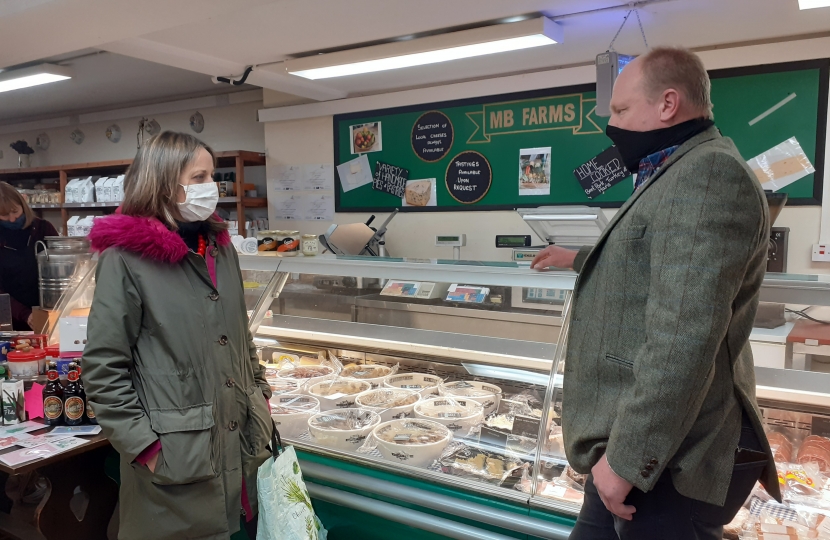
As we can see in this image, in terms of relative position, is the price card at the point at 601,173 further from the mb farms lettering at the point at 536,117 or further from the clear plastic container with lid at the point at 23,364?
the clear plastic container with lid at the point at 23,364

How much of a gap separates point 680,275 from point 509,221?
13.5 ft

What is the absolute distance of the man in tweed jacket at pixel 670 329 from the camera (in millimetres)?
1184

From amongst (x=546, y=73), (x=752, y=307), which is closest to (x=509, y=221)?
(x=546, y=73)

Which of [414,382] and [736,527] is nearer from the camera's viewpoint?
[736,527]

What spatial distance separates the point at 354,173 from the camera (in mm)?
5980

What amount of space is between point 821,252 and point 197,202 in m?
4.15

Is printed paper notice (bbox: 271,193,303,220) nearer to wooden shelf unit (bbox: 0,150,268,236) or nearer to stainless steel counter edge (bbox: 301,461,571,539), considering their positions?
wooden shelf unit (bbox: 0,150,268,236)

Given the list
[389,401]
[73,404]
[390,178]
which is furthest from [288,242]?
[390,178]

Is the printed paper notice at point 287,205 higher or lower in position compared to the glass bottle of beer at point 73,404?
higher

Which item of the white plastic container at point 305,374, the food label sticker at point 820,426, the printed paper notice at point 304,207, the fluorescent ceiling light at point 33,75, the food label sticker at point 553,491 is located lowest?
the food label sticker at point 553,491

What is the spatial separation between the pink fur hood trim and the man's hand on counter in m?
1.16

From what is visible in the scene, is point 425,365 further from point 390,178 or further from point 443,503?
point 390,178

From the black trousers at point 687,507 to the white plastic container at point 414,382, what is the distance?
5.06 feet

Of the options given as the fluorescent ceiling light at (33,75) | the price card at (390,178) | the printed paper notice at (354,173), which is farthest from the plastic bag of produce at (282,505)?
the fluorescent ceiling light at (33,75)
